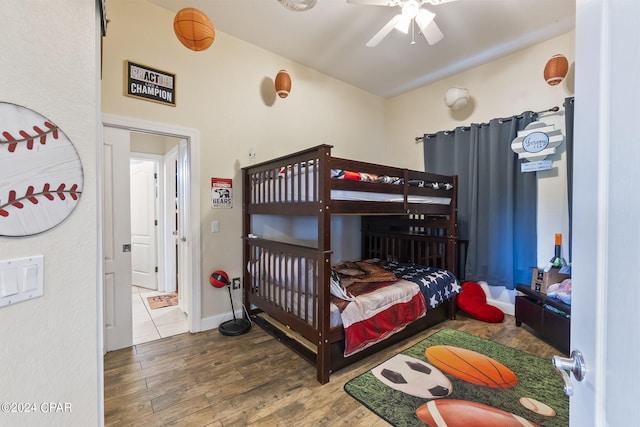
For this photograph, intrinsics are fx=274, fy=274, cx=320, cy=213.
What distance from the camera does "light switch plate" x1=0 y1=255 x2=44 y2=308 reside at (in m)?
0.66

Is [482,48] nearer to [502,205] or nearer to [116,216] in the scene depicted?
[502,205]

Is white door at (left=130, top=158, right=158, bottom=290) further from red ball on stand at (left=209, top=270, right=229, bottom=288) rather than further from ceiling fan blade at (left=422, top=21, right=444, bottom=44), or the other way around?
ceiling fan blade at (left=422, top=21, right=444, bottom=44)

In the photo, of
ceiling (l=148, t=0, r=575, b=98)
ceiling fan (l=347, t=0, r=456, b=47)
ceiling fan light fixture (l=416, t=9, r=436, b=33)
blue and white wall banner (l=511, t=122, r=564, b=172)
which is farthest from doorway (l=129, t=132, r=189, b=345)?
blue and white wall banner (l=511, t=122, r=564, b=172)

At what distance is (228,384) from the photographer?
1905mm

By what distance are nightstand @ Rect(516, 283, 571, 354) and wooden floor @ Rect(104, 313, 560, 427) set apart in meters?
0.11

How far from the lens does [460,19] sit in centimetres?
259

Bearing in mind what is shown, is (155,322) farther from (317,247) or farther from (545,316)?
(545,316)

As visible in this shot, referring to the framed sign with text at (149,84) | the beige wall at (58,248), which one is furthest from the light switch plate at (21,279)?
the framed sign with text at (149,84)

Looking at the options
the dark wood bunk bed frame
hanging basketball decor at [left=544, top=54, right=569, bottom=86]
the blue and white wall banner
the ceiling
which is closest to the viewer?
the dark wood bunk bed frame

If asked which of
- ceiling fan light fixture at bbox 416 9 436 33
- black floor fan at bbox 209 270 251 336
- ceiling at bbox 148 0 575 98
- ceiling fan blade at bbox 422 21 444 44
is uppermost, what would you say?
ceiling at bbox 148 0 575 98

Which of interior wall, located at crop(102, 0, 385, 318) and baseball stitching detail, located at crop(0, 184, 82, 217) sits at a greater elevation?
interior wall, located at crop(102, 0, 385, 318)

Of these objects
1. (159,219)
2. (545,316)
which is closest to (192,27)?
(159,219)

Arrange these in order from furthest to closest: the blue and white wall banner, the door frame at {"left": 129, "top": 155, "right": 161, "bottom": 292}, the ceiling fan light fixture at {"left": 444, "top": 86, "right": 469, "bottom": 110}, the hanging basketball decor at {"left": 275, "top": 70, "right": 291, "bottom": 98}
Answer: the door frame at {"left": 129, "top": 155, "right": 161, "bottom": 292}, the ceiling fan light fixture at {"left": 444, "top": 86, "right": 469, "bottom": 110}, the hanging basketball decor at {"left": 275, "top": 70, "right": 291, "bottom": 98}, the blue and white wall banner

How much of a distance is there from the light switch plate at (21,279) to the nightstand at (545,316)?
320 centimetres
